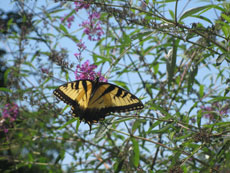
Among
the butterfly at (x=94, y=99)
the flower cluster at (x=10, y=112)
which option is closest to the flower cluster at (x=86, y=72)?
the butterfly at (x=94, y=99)

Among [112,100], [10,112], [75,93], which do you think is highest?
[10,112]

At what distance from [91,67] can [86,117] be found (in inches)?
13.5

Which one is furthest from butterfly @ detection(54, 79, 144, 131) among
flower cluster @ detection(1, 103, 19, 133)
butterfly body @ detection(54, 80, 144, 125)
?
flower cluster @ detection(1, 103, 19, 133)

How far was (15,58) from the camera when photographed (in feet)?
10.3

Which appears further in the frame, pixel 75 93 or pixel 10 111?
pixel 10 111

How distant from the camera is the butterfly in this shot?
170 centimetres

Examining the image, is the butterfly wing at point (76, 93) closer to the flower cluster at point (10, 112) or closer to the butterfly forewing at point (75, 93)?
the butterfly forewing at point (75, 93)

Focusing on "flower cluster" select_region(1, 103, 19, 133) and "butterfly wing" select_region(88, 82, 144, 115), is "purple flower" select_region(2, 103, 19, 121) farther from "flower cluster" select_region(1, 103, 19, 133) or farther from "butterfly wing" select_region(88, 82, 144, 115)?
"butterfly wing" select_region(88, 82, 144, 115)

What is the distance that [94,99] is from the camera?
1883mm

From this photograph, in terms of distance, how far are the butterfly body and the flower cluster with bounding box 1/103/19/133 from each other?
3.65 feet

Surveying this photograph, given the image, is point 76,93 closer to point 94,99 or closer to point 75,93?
point 75,93

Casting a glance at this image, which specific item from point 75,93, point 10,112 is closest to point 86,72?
point 75,93

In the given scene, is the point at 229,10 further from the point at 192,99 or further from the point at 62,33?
the point at 62,33

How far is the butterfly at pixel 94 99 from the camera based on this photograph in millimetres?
1699
